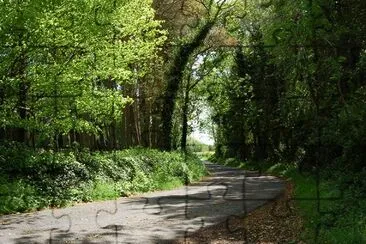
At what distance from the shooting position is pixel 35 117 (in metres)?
17.8

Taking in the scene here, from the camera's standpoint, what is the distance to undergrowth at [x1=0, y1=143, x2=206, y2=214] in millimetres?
16109

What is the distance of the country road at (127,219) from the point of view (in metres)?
11.6

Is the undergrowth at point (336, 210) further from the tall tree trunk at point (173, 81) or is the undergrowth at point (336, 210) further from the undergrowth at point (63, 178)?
the tall tree trunk at point (173, 81)

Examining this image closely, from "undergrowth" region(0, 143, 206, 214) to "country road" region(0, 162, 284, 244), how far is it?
0.74m

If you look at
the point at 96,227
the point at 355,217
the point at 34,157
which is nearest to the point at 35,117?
the point at 34,157

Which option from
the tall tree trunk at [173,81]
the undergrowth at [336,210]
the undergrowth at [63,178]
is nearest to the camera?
the undergrowth at [336,210]

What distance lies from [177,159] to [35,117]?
529 inches

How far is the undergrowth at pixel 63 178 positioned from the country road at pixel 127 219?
74 cm

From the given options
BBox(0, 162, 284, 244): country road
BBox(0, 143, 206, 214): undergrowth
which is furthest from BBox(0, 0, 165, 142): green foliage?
BBox(0, 162, 284, 244): country road

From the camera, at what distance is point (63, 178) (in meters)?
18.0

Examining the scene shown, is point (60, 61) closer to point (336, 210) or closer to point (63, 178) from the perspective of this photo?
point (63, 178)

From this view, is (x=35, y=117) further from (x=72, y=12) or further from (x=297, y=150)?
(x=297, y=150)

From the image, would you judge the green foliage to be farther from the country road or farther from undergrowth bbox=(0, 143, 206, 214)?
the country road

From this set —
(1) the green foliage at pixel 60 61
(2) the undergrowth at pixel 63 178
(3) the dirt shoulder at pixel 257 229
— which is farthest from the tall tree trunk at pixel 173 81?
→ (3) the dirt shoulder at pixel 257 229
